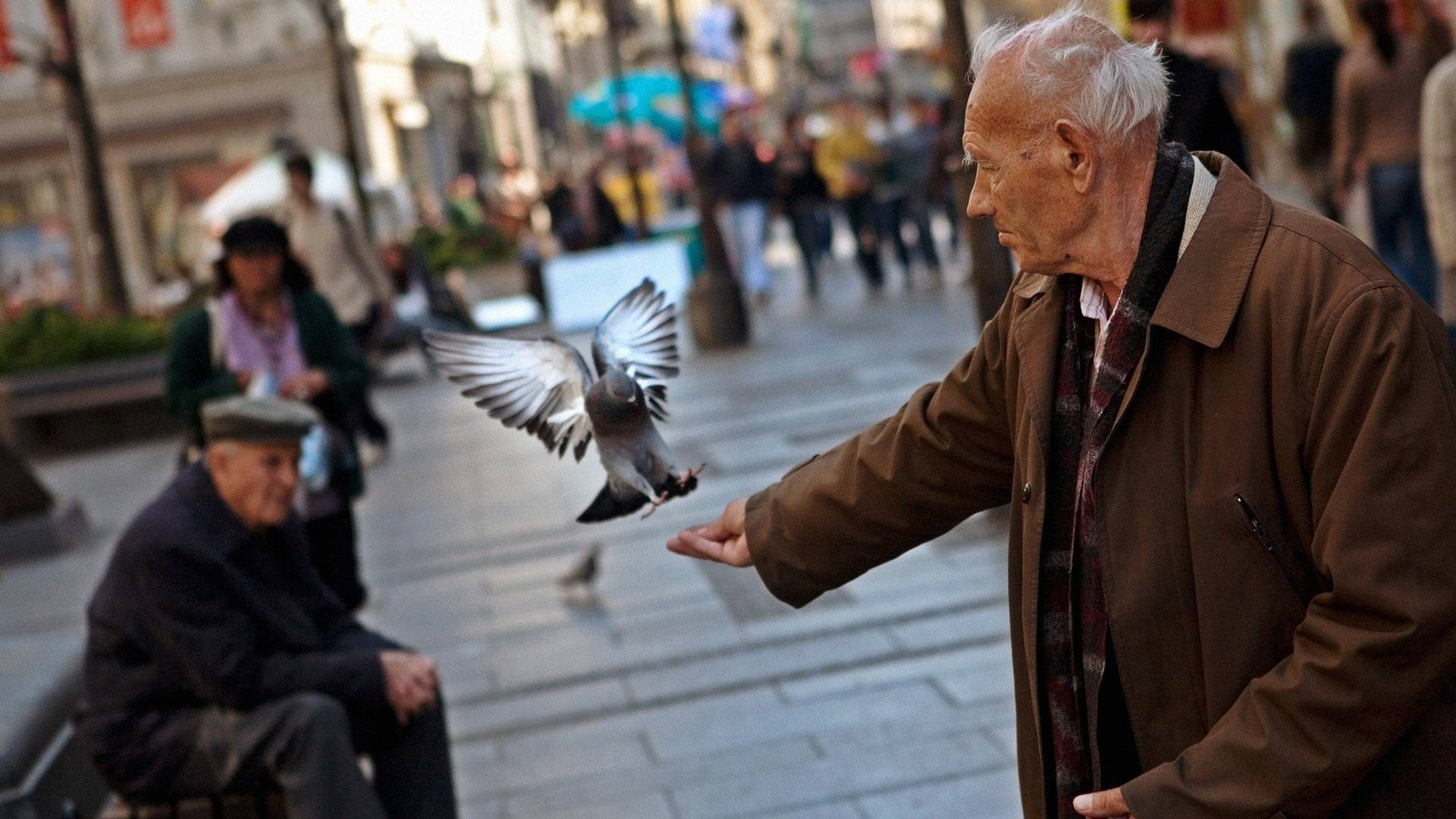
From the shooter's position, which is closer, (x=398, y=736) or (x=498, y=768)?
(x=398, y=736)

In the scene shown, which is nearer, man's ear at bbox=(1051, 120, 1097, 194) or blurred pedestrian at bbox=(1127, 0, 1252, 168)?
man's ear at bbox=(1051, 120, 1097, 194)

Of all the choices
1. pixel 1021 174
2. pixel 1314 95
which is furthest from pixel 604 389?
pixel 1314 95

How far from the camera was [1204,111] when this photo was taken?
6043 millimetres

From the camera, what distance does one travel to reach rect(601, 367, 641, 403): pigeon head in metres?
2.49

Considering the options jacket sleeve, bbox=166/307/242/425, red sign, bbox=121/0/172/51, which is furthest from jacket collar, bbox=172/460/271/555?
red sign, bbox=121/0/172/51

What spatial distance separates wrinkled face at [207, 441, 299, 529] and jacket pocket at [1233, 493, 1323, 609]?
108 inches

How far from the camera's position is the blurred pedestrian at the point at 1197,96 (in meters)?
5.96

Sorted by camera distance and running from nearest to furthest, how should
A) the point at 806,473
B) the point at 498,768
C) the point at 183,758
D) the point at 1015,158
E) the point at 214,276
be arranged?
1. the point at 1015,158
2. the point at 806,473
3. the point at 183,758
4. the point at 498,768
5. the point at 214,276

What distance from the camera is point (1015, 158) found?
7.64ft

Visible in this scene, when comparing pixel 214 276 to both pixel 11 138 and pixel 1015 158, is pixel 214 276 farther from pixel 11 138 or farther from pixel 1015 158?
pixel 11 138

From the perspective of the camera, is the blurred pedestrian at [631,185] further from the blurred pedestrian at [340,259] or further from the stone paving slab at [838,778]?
the stone paving slab at [838,778]

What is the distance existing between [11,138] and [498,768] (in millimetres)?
35271

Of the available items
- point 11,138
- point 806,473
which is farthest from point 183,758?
point 11,138

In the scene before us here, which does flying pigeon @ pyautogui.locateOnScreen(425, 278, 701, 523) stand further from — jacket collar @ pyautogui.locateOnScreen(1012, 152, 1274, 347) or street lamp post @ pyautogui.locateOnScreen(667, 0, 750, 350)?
street lamp post @ pyautogui.locateOnScreen(667, 0, 750, 350)
